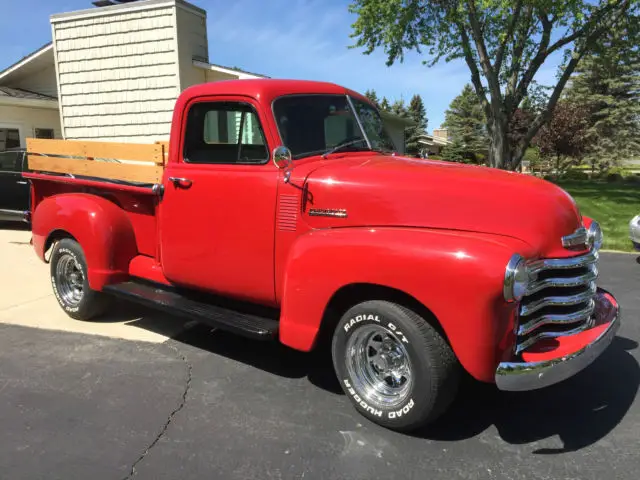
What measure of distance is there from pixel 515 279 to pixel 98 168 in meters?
3.95

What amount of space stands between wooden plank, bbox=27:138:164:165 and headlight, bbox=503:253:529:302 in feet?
9.91

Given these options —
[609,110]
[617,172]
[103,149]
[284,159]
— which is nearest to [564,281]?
[284,159]

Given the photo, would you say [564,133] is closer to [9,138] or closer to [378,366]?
[9,138]

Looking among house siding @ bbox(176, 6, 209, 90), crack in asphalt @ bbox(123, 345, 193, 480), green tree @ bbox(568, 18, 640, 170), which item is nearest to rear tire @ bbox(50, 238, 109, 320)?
crack in asphalt @ bbox(123, 345, 193, 480)

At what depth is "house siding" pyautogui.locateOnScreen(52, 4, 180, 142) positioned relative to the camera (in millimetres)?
10148

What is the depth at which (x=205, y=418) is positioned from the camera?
320 cm

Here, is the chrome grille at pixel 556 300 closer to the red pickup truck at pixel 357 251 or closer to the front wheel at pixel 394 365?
the red pickup truck at pixel 357 251

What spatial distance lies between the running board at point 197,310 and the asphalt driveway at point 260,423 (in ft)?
1.48

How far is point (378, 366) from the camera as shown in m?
3.10

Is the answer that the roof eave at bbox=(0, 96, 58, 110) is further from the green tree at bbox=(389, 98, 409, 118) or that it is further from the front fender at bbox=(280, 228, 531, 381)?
the green tree at bbox=(389, 98, 409, 118)

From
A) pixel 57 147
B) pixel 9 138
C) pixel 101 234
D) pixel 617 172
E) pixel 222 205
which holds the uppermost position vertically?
pixel 9 138

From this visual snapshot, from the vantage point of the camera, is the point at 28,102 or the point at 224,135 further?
the point at 28,102

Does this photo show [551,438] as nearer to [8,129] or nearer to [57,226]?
[57,226]

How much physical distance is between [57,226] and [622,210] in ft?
42.4
